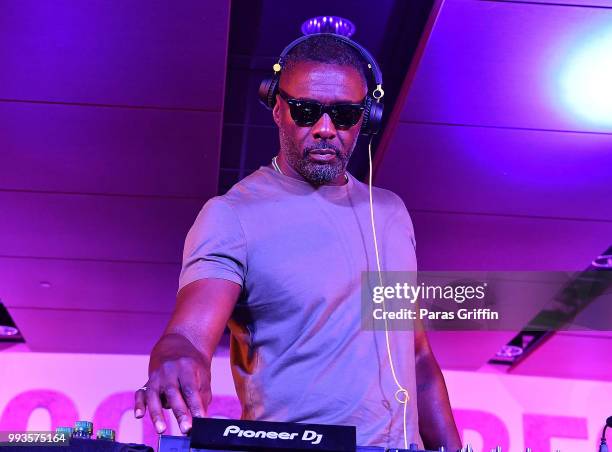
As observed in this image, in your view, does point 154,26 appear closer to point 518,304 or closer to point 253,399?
point 253,399

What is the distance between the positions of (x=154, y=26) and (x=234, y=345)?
5.49ft

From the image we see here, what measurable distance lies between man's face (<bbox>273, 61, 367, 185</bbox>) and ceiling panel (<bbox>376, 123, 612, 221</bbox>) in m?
1.89

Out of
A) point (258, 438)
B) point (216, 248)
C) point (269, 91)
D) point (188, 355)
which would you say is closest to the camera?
point (258, 438)

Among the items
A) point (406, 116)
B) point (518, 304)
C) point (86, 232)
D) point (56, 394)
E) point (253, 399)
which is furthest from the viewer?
point (56, 394)

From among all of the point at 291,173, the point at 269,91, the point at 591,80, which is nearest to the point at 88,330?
the point at 591,80

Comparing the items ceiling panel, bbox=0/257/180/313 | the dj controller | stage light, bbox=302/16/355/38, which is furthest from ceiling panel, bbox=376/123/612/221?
the dj controller

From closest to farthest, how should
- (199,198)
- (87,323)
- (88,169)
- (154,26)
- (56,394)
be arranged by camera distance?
1. (154,26)
2. (88,169)
3. (199,198)
4. (87,323)
5. (56,394)

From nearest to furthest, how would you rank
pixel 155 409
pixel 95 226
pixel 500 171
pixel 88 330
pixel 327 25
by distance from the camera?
pixel 155 409 → pixel 327 25 → pixel 500 171 → pixel 95 226 → pixel 88 330

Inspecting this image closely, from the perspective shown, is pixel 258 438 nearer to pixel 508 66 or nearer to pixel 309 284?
pixel 309 284

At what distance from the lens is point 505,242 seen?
4.05m

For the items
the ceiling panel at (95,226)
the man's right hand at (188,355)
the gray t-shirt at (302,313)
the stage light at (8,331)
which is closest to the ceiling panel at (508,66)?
the ceiling panel at (95,226)

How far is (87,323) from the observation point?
207 inches

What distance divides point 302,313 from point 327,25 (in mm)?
1789

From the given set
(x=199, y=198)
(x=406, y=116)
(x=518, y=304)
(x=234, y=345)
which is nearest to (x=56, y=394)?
(x=199, y=198)
